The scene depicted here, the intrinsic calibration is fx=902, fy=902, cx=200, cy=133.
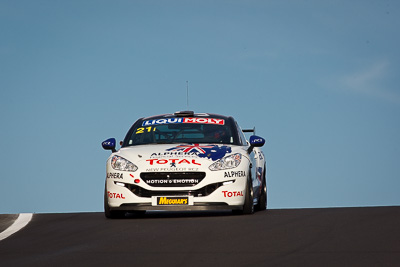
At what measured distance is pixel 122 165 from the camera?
42.8ft

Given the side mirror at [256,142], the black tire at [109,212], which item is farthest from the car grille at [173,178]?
the side mirror at [256,142]

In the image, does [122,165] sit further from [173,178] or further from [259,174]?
[259,174]

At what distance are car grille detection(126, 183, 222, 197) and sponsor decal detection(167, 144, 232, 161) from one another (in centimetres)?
43

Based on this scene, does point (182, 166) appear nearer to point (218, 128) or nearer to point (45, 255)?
point (218, 128)

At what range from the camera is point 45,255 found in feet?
25.3

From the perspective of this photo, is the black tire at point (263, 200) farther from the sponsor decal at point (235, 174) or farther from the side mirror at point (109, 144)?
the side mirror at point (109, 144)

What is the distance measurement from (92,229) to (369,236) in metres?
3.36

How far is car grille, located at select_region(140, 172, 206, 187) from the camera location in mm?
12805

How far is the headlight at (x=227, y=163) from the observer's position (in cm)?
1288

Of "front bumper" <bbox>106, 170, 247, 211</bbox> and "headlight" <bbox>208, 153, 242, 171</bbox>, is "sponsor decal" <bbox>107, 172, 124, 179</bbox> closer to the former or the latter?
"front bumper" <bbox>106, 170, 247, 211</bbox>

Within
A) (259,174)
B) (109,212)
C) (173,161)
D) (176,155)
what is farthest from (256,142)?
(109,212)

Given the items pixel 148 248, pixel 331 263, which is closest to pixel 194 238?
pixel 148 248

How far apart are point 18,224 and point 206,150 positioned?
300 cm

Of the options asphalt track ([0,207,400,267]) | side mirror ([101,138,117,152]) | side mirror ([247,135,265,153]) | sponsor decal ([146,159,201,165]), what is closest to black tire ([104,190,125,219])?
sponsor decal ([146,159,201,165])
